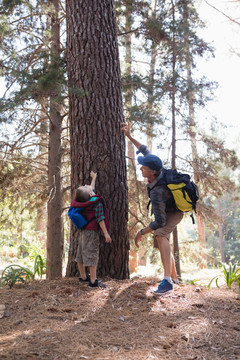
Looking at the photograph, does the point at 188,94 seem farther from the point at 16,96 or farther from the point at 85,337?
the point at 85,337

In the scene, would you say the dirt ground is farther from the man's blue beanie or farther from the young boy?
the man's blue beanie

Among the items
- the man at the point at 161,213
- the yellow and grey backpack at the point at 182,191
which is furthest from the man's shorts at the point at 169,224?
the yellow and grey backpack at the point at 182,191

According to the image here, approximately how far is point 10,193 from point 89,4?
203 inches

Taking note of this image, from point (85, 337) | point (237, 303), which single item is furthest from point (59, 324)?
point (237, 303)

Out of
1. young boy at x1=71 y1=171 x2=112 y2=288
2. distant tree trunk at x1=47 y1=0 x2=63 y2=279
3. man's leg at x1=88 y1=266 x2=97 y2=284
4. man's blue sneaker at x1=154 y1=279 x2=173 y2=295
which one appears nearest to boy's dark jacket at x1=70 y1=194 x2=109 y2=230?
young boy at x1=71 y1=171 x2=112 y2=288

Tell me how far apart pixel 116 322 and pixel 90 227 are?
4.84 ft

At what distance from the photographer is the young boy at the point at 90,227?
4320 mm

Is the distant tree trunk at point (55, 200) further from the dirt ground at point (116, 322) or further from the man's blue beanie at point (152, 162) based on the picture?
the man's blue beanie at point (152, 162)

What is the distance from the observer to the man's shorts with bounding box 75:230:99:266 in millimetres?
4310

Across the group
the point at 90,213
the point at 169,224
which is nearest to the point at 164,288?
the point at 169,224

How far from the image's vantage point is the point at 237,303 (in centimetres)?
403

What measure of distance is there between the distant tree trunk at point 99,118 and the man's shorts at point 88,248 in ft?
1.26

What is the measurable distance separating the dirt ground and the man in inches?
10.0

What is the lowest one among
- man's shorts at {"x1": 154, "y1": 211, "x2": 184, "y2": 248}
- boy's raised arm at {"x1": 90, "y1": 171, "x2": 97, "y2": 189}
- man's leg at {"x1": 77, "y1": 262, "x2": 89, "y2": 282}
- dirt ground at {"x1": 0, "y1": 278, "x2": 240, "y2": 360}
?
dirt ground at {"x1": 0, "y1": 278, "x2": 240, "y2": 360}
